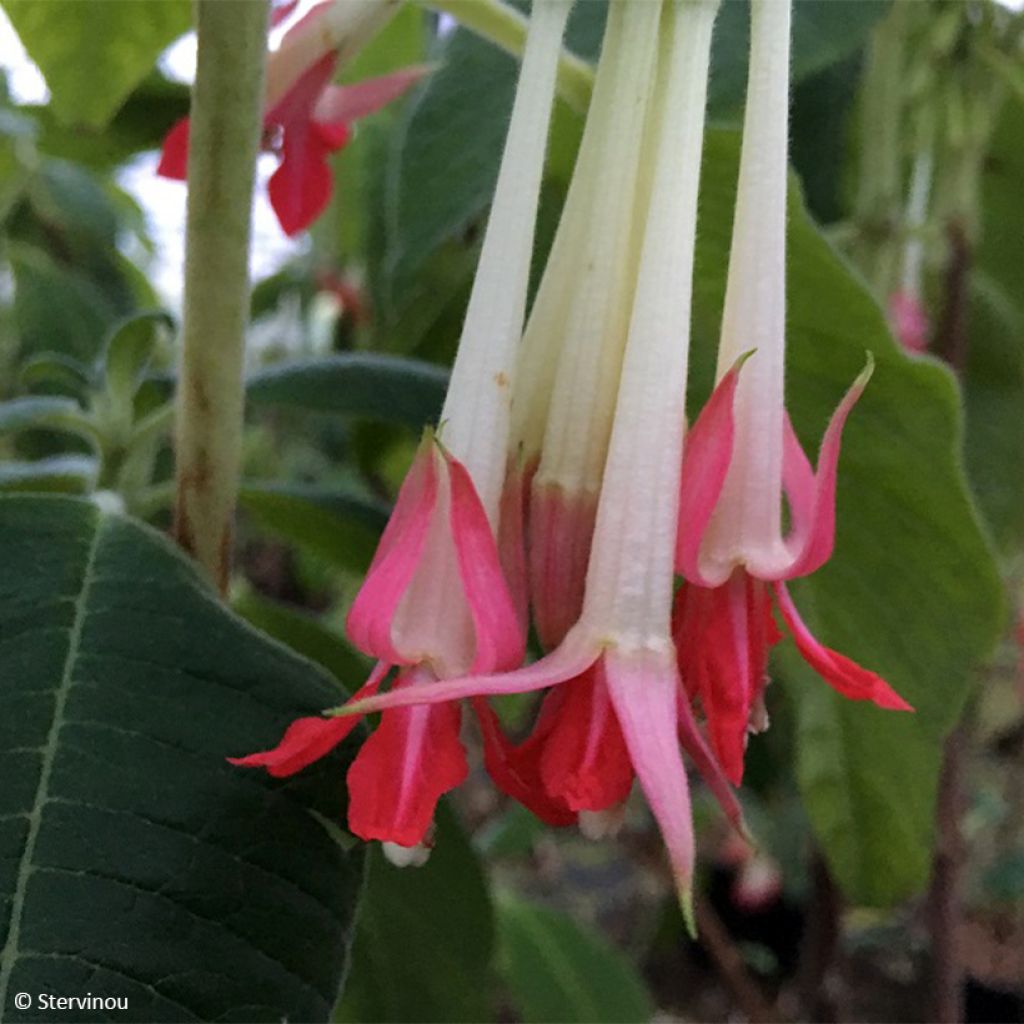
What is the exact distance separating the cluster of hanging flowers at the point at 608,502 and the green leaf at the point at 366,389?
0.14 meters

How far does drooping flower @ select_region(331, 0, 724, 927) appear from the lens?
0.20 meters

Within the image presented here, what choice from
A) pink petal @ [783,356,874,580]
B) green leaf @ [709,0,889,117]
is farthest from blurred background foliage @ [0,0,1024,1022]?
pink petal @ [783,356,874,580]

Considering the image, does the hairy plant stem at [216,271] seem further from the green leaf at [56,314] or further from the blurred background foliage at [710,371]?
the green leaf at [56,314]

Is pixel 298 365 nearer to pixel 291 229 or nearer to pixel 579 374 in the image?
pixel 291 229

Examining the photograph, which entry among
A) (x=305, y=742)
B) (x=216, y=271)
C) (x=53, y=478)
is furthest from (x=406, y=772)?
(x=53, y=478)

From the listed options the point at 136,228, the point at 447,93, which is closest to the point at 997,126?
the point at 447,93

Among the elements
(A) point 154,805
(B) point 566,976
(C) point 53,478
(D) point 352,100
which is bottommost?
(B) point 566,976

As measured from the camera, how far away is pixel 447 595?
8.4 inches

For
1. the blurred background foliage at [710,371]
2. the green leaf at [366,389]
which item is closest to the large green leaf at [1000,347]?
the blurred background foliage at [710,371]

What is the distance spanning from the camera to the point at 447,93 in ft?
1.27

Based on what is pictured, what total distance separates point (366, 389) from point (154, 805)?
0.18m

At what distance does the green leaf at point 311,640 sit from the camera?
407mm

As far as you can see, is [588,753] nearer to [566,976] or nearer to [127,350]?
[127,350]

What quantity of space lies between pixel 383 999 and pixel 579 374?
27cm
